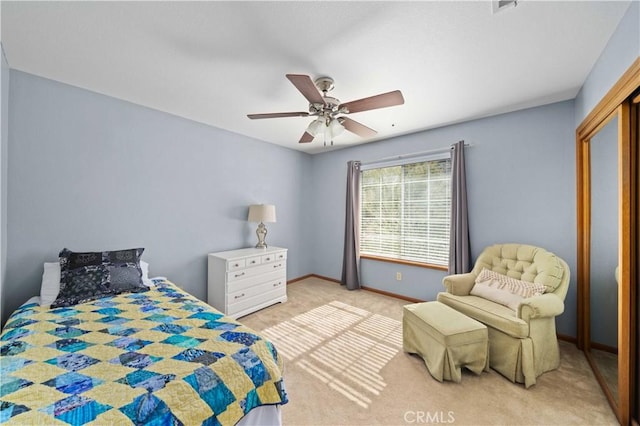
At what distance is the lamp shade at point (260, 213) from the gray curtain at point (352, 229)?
136 centimetres

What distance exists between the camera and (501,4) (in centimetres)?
135

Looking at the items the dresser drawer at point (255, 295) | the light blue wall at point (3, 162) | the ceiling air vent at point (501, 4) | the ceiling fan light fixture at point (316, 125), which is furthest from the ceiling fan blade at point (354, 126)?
the light blue wall at point (3, 162)

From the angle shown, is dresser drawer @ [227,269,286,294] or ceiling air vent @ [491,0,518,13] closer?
ceiling air vent @ [491,0,518,13]

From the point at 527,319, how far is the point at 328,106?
7.61 ft

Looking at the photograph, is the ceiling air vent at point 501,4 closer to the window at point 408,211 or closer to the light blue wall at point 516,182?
the light blue wall at point 516,182

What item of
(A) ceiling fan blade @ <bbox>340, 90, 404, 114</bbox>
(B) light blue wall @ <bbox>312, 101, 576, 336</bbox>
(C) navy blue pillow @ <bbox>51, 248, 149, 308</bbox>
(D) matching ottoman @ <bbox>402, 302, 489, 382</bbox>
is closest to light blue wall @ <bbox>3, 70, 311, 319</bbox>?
(C) navy blue pillow @ <bbox>51, 248, 149, 308</bbox>

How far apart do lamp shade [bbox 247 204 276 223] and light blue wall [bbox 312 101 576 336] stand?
79.0 inches

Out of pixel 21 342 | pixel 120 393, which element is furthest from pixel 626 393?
pixel 21 342

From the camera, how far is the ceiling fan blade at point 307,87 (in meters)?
1.56

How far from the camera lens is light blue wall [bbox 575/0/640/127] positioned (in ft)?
4.45

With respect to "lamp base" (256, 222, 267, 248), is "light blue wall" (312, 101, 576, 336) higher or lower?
higher

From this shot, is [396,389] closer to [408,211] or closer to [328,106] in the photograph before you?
[328,106]

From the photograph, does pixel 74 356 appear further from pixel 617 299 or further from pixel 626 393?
pixel 617 299

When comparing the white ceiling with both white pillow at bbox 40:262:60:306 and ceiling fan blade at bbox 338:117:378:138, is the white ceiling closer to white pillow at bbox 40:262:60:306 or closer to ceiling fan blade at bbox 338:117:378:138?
ceiling fan blade at bbox 338:117:378:138
